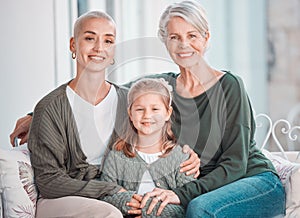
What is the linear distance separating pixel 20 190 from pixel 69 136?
233 mm

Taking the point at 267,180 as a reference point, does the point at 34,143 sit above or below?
above

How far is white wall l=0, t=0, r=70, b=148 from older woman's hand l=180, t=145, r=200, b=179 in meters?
1.08

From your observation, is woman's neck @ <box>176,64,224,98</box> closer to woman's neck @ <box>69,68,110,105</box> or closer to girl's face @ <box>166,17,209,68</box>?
girl's face @ <box>166,17,209,68</box>

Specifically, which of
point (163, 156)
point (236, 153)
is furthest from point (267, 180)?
point (163, 156)

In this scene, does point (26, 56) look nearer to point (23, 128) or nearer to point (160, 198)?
point (23, 128)

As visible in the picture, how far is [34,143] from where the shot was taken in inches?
81.4

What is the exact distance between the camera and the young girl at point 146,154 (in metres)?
2.04

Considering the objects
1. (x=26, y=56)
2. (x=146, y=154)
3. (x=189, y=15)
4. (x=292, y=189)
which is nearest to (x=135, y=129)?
(x=146, y=154)

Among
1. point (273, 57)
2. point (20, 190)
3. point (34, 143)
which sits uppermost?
point (273, 57)

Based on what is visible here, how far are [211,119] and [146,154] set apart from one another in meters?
0.25

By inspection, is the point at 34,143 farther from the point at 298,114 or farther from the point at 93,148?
the point at 298,114

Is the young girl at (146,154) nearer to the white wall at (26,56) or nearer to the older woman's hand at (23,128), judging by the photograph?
the older woman's hand at (23,128)

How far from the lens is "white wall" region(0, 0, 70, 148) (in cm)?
284

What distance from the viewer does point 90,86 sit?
6.95 feet
